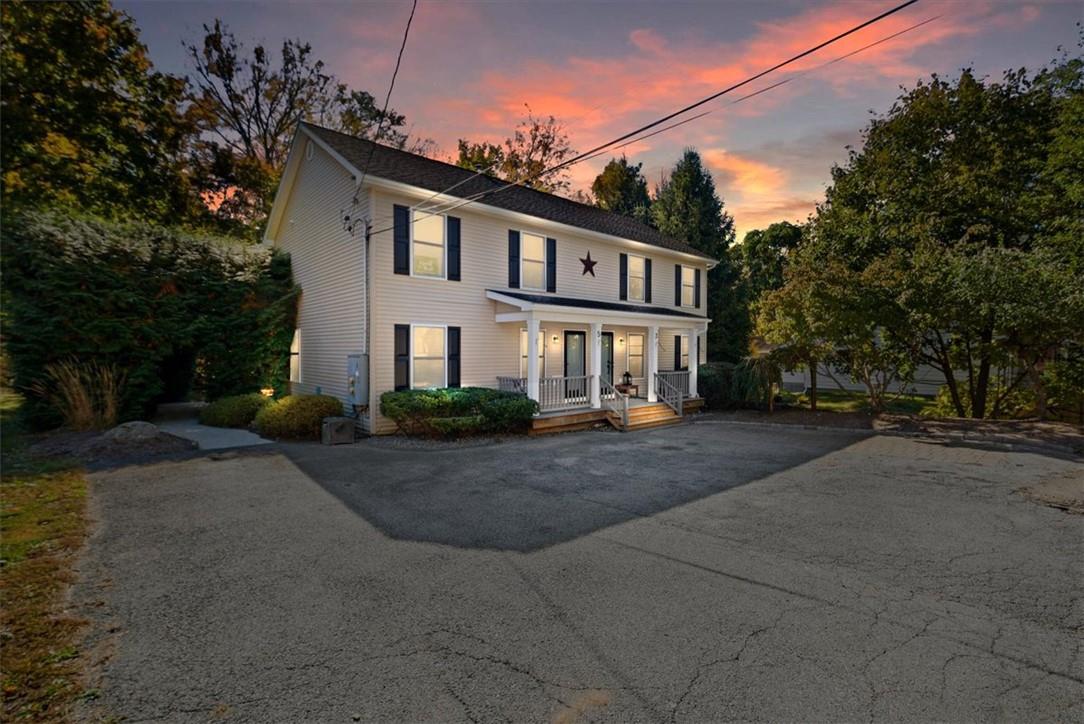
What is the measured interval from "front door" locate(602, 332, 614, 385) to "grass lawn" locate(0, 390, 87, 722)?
14.0 meters

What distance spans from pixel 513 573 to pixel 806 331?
45.3ft

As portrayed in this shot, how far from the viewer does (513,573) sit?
14.7 ft

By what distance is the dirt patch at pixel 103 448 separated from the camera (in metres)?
8.99

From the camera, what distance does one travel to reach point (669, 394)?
17344 mm

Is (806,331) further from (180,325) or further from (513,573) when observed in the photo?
(180,325)

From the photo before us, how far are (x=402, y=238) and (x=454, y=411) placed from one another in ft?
15.8

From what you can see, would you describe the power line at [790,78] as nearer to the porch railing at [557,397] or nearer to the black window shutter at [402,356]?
the black window shutter at [402,356]

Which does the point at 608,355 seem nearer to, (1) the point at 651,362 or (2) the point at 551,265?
(1) the point at 651,362

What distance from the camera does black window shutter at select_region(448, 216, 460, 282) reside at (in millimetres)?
13156

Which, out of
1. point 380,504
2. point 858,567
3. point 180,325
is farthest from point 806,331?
point 180,325

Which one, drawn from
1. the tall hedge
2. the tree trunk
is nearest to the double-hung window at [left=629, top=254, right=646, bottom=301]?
the tree trunk

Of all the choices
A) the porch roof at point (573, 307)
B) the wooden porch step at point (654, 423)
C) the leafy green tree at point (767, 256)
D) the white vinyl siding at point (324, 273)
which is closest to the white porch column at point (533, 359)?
the porch roof at point (573, 307)

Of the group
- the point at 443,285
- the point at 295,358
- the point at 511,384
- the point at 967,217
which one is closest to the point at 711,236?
the point at 967,217

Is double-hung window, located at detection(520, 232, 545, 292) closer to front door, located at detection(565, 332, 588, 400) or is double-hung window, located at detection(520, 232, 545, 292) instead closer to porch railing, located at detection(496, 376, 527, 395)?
front door, located at detection(565, 332, 588, 400)
